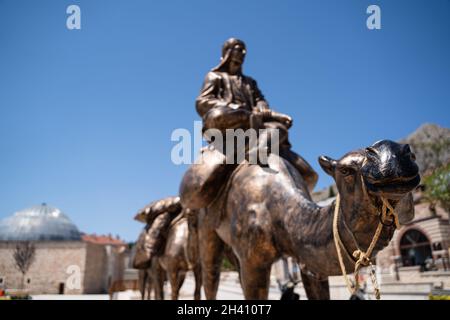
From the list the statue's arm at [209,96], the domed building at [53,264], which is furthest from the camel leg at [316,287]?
the domed building at [53,264]

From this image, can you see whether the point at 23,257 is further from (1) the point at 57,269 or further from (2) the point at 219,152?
(2) the point at 219,152

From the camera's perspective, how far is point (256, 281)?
3133 mm

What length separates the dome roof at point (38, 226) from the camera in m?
46.5

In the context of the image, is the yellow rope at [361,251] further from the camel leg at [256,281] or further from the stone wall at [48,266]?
the stone wall at [48,266]

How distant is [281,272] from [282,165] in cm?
3746

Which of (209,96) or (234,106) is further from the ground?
(209,96)

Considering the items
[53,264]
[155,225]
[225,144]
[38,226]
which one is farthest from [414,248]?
[38,226]

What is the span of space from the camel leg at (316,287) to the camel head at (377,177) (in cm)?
149

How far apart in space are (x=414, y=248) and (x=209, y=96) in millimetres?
40678

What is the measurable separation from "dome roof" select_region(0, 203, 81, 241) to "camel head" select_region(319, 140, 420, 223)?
168 ft

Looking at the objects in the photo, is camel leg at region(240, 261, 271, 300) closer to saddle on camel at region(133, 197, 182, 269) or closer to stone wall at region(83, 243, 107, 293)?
saddle on camel at region(133, 197, 182, 269)
